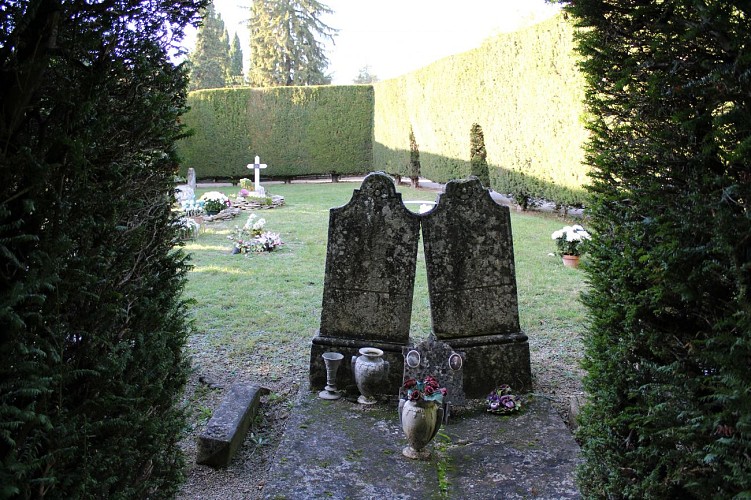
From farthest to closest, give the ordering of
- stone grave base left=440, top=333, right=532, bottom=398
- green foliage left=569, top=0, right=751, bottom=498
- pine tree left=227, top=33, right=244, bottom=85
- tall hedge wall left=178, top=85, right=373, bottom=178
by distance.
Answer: pine tree left=227, top=33, right=244, bottom=85
tall hedge wall left=178, top=85, right=373, bottom=178
stone grave base left=440, top=333, right=532, bottom=398
green foliage left=569, top=0, right=751, bottom=498

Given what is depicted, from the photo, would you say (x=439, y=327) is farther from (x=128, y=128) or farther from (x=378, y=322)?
(x=128, y=128)

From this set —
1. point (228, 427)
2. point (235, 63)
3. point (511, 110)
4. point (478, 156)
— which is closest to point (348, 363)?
point (228, 427)

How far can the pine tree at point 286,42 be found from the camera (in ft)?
132

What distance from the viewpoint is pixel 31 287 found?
186 cm

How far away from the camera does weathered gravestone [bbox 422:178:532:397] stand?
500cm

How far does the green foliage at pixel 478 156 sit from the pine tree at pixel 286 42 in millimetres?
24792

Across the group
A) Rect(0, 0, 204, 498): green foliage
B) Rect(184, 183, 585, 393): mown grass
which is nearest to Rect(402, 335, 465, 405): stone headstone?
Rect(184, 183, 585, 393): mown grass

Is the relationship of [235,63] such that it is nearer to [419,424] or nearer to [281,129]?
[281,129]

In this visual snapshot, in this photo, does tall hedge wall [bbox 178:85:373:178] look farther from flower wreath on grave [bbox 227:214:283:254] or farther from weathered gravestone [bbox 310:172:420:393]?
weathered gravestone [bbox 310:172:420:393]

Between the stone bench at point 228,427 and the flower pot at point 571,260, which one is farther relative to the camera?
the flower pot at point 571,260

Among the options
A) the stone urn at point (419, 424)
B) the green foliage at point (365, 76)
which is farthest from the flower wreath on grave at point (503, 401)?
the green foliage at point (365, 76)

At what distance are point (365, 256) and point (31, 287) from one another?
332 centimetres

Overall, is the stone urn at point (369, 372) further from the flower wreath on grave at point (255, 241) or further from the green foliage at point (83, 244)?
the flower wreath on grave at point (255, 241)

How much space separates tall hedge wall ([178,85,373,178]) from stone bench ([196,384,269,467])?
73.1ft
